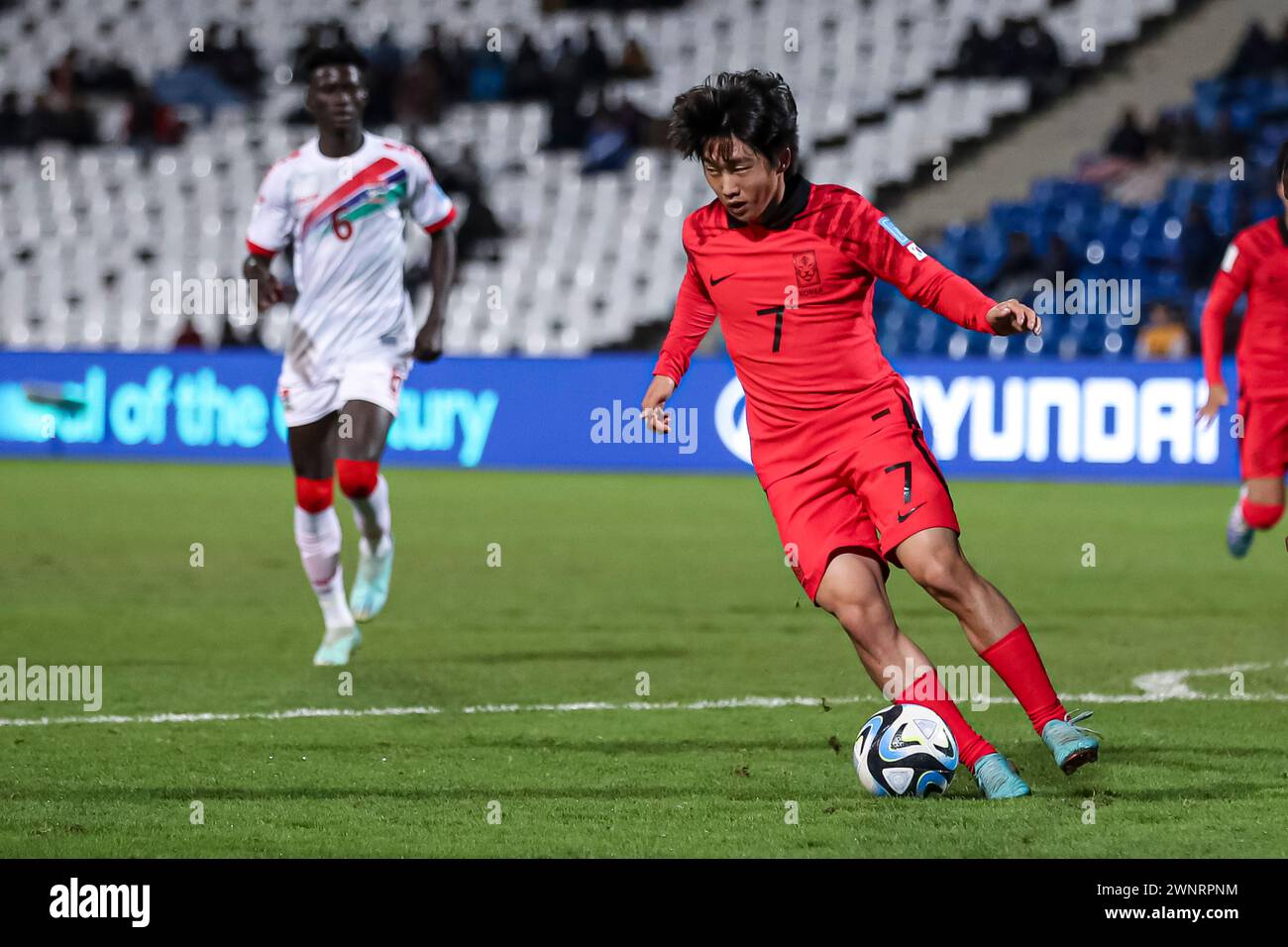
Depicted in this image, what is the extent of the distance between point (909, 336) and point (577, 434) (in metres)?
3.93

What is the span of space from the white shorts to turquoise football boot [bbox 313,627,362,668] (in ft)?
3.04

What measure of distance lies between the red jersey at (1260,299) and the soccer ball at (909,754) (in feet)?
15.9

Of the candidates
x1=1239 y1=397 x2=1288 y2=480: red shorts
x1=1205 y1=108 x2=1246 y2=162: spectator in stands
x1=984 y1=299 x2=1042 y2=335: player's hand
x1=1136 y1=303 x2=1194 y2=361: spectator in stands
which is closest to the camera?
x1=984 y1=299 x2=1042 y2=335: player's hand

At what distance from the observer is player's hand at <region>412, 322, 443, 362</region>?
27.7 feet

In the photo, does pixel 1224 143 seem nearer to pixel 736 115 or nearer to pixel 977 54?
pixel 977 54

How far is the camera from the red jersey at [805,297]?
5.45 metres

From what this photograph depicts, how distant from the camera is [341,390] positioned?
27.7 ft

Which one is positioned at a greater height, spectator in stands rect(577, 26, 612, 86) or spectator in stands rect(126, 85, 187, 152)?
spectator in stands rect(577, 26, 612, 86)

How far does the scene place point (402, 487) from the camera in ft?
58.6

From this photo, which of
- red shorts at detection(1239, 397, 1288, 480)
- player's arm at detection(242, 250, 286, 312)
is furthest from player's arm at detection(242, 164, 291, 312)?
red shorts at detection(1239, 397, 1288, 480)

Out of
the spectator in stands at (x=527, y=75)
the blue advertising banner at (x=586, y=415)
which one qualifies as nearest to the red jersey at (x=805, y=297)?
the blue advertising banner at (x=586, y=415)

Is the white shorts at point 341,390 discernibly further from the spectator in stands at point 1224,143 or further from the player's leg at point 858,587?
the spectator in stands at point 1224,143

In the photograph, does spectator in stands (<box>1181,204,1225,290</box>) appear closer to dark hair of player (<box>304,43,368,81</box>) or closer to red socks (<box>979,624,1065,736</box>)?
dark hair of player (<box>304,43,368,81</box>)
